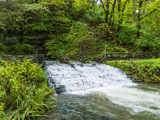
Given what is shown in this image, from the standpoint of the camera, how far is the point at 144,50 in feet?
44.3

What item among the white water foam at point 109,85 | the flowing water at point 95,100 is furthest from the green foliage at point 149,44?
the flowing water at point 95,100

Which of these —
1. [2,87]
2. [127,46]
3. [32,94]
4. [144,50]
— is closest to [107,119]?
[32,94]

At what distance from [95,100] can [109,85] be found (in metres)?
2.68

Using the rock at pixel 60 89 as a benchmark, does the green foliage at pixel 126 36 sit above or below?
above

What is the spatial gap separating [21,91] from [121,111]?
301 cm

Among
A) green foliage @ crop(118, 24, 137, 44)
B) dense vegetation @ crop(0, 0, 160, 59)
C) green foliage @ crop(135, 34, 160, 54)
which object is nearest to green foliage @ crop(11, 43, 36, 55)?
dense vegetation @ crop(0, 0, 160, 59)

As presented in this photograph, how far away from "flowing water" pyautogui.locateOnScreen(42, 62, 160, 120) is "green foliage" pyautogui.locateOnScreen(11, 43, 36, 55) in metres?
6.13

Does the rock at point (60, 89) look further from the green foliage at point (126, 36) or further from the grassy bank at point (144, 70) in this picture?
the green foliage at point (126, 36)

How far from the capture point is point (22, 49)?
12672 mm

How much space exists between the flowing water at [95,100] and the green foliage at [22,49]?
6.13 m

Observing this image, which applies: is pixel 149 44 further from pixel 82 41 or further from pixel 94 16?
pixel 94 16

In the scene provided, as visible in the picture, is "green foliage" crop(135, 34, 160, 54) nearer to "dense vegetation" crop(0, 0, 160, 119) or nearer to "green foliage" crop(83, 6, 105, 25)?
"dense vegetation" crop(0, 0, 160, 119)

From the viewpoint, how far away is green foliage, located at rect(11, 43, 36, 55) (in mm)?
12524

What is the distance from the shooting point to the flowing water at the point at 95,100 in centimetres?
341
